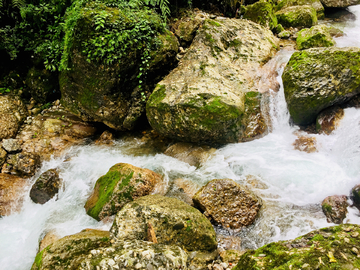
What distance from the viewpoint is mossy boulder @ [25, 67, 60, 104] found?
783cm

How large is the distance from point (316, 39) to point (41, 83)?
10352mm

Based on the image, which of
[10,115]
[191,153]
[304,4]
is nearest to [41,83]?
[10,115]

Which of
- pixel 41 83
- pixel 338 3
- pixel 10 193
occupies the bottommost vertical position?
pixel 10 193

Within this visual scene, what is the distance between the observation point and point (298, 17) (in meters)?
10.0

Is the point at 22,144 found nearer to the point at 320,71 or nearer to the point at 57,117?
the point at 57,117

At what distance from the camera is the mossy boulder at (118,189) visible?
182 inches

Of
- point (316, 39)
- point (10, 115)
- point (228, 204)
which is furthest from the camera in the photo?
point (316, 39)

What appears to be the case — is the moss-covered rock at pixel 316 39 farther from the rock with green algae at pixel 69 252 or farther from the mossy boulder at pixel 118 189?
the rock with green algae at pixel 69 252

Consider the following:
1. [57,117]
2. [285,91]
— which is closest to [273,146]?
[285,91]

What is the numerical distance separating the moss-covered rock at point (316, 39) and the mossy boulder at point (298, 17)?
1793mm

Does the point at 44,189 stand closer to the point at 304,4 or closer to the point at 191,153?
the point at 191,153

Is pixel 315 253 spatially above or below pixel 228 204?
above

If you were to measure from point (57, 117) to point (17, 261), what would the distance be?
470cm

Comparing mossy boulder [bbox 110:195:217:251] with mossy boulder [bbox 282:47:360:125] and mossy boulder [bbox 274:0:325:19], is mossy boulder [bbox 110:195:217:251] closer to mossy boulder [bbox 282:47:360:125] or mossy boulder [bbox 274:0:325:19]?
mossy boulder [bbox 282:47:360:125]
